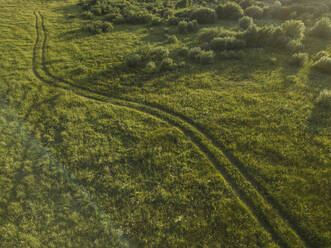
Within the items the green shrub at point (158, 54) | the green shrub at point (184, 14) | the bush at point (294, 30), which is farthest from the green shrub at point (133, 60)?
the green shrub at point (184, 14)

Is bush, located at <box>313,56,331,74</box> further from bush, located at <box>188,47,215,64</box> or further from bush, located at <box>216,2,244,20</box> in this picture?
bush, located at <box>216,2,244,20</box>

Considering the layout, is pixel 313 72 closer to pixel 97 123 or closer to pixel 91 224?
pixel 97 123

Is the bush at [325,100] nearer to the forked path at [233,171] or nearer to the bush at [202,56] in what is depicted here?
the forked path at [233,171]

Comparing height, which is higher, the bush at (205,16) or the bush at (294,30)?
the bush at (205,16)

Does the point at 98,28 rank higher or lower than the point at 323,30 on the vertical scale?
lower

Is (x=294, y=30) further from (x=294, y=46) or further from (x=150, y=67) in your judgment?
(x=150, y=67)

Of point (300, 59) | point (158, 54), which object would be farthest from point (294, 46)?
point (158, 54)

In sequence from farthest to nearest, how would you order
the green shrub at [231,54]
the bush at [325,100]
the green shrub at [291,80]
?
1. the green shrub at [231,54]
2. the green shrub at [291,80]
3. the bush at [325,100]

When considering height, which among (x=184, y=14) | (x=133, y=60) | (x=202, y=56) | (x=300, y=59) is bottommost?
(x=133, y=60)
